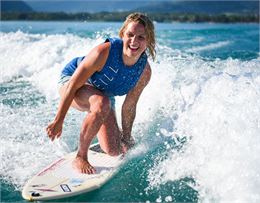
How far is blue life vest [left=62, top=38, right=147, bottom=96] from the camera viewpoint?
458 cm

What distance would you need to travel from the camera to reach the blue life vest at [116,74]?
4.58 m

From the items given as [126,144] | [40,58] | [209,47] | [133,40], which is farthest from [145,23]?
[209,47]

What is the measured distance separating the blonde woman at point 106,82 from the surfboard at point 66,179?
4.7 inches

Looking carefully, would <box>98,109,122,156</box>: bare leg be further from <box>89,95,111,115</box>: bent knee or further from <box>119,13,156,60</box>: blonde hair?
<box>119,13,156,60</box>: blonde hair

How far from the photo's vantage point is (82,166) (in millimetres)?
4559

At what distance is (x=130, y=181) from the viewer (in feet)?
14.5

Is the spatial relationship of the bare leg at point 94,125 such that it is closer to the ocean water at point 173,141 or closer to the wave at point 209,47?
the ocean water at point 173,141

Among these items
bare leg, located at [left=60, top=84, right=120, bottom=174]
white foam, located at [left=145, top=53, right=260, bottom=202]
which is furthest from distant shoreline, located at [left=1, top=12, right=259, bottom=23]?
bare leg, located at [left=60, top=84, right=120, bottom=174]

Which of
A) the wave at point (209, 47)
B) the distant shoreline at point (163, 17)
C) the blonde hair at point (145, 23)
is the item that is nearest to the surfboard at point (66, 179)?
the blonde hair at point (145, 23)

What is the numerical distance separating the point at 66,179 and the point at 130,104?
131 cm

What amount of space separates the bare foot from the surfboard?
0.05m

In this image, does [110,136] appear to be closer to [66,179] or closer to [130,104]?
[130,104]

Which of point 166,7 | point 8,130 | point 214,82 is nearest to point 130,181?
point 8,130

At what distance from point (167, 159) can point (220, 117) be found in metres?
0.87
